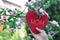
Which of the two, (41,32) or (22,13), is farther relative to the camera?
(22,13)

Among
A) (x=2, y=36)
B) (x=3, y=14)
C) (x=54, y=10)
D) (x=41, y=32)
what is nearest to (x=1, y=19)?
(x=3, y=14)

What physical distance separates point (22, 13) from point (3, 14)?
0.62ft

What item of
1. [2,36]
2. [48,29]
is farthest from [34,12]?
[2,36]

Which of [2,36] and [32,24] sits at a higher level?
[32,24]

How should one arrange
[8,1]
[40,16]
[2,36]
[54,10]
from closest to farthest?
[40,16] → [2,36] → [8,1] → [54,10]

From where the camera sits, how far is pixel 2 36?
4371 mm

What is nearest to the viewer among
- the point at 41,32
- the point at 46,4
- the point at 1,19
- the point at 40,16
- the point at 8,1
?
the point at 41,32

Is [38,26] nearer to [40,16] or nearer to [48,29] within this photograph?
[40,16]

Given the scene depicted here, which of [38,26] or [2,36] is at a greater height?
[38,26]

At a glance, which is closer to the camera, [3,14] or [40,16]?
[40,16]

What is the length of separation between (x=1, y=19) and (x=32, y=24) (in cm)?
48

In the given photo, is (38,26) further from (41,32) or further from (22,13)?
(22,13)

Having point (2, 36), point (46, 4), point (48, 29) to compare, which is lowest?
point (2, 36)

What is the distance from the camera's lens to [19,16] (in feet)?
9.01
